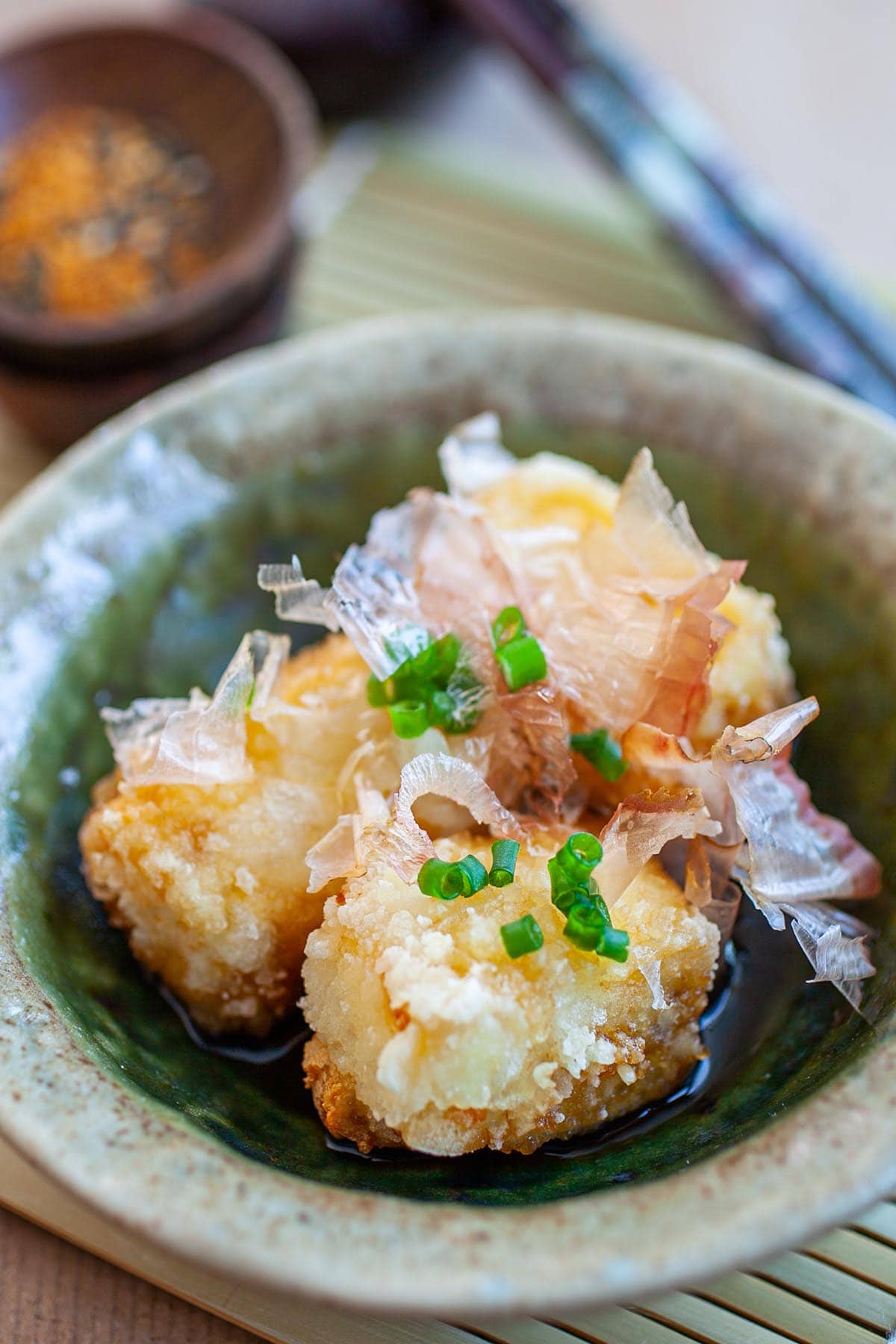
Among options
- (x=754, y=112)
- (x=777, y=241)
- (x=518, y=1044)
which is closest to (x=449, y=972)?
(x=518, y=1044)

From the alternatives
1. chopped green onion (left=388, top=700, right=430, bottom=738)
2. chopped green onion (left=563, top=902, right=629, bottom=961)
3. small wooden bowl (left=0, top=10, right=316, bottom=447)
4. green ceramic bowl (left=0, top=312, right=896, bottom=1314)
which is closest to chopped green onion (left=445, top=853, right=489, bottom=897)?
chopped green onion (left=563, top=902, right=629, bottom=961)

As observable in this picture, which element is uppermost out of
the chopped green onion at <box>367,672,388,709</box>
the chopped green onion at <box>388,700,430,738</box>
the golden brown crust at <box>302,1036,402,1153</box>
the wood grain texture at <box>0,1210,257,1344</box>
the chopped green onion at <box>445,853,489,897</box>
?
the chopped green onion at <box>445,853,489,897</box>

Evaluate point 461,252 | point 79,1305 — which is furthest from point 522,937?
point 461,252

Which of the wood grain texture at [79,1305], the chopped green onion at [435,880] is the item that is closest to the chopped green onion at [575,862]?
the chopped green onion at [435,880]

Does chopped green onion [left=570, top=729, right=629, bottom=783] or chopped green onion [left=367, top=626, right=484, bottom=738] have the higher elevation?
chopped green onion [left=570, top=729, right=629, bottom=783]

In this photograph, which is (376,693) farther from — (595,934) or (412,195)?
(412,195)

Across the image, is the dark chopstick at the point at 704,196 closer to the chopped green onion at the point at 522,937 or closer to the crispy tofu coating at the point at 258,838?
the crispy tofu coating at the point at 258,838

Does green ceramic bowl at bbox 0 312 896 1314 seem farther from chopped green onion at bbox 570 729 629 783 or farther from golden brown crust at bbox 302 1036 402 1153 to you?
chopped green onion at bbox 570 729 629 783
